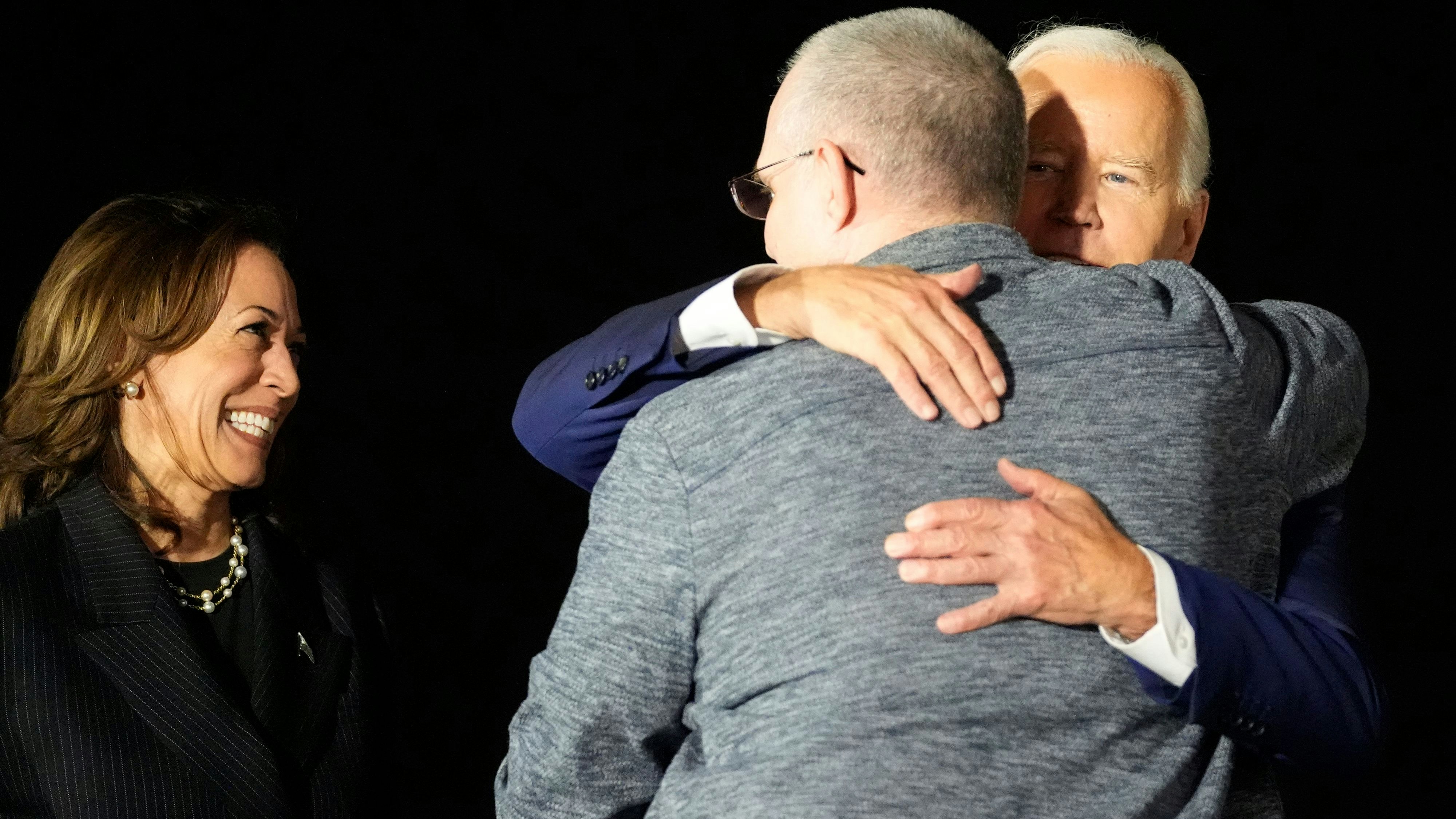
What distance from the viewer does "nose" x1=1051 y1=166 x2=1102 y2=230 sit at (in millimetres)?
2184

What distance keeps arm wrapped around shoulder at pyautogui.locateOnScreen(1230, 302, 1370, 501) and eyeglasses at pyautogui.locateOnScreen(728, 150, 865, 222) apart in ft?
1.80

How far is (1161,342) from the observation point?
1355mm

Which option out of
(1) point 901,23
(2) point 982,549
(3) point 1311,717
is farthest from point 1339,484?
(1) point 901,23

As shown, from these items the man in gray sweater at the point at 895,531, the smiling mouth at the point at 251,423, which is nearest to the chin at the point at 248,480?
the smiling mouth at the point at 251,423

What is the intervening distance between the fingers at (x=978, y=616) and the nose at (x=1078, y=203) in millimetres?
1075

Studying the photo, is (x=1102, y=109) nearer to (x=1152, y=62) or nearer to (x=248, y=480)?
(x=1152, y=62)

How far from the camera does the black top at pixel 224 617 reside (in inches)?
87.4

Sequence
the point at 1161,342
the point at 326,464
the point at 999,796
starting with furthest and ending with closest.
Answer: the point at 326,464 → the point at 1161,342 → the point at 999,796

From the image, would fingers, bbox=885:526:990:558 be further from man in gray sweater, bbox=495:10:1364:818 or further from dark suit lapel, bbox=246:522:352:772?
dark suit lapel, bbox=246:522:352:772

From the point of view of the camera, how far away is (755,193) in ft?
5.45

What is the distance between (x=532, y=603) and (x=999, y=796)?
1806mm

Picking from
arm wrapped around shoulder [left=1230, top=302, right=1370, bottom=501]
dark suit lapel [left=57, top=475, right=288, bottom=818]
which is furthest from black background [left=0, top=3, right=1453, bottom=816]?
arm wrapped around shoulder [left=1230, top=302, right=1370, bottom=501]

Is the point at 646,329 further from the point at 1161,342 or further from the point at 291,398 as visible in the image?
the point at 291,398

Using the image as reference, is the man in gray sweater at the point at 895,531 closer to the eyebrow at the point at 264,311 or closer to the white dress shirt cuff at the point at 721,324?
the white dress shirt cuff at the point at 721,324
